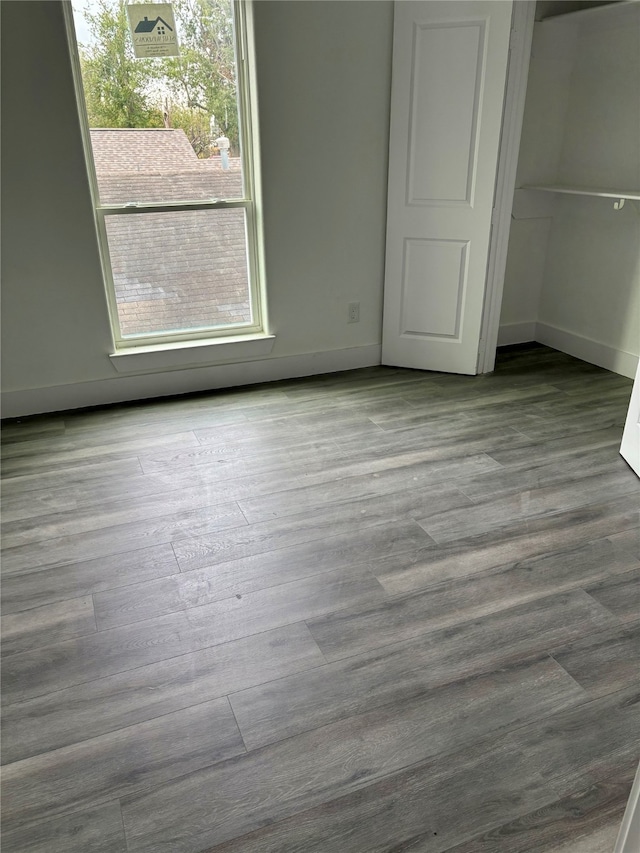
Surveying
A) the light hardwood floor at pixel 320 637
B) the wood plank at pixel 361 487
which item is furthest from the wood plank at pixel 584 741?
the wood plank at pixel 361 487

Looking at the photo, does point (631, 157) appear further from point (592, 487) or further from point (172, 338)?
point (172, 338)

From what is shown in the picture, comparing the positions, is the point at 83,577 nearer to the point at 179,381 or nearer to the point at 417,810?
the point at 417,810

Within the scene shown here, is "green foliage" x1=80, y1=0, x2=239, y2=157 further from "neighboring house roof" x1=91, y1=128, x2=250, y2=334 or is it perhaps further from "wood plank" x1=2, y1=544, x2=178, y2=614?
"wood plank" x1=2, y1=544, x2=178, y2=614

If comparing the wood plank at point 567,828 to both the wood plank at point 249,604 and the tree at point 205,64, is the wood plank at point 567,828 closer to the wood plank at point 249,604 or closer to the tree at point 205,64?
the wood plank at point 249,604

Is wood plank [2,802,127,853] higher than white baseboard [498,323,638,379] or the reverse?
the reverse

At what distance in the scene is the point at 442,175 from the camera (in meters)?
3.59

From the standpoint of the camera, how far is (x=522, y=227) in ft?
14.2

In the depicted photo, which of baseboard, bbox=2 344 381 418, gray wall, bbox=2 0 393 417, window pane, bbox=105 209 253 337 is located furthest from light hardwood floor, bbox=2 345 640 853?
window pane, bbox=105 209 253 337

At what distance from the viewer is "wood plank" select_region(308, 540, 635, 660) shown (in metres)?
1.92

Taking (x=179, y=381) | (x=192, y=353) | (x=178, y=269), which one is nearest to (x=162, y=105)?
(x=178, y=269)

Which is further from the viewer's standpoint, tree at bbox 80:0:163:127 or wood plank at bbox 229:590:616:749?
tree at bbox 80:0:163:127

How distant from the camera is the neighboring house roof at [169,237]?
328 centimetres

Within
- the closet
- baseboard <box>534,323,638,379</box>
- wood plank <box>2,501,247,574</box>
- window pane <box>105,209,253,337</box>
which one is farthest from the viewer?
baseboard <box>534,323,638,379</box>

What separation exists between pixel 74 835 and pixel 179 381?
2.61 m
